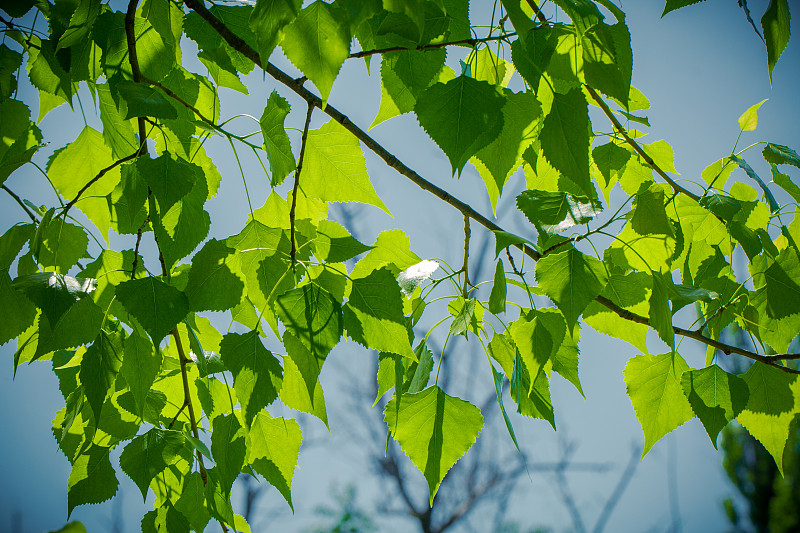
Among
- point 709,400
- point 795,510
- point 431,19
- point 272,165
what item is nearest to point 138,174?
point 272,165

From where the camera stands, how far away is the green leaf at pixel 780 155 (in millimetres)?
484

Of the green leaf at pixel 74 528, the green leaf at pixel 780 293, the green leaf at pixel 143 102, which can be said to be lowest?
the green leaf at pixel 74 528

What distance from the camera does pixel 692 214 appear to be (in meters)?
0.49

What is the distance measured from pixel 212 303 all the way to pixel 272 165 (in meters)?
0.10

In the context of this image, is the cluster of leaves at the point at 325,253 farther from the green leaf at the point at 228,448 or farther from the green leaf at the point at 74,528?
the green leaf at the point at 74,528

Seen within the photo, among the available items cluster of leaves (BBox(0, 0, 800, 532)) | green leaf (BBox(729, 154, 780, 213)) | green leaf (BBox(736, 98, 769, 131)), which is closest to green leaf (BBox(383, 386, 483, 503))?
cluster of leaves (BBox(0, 0, 800, 532))

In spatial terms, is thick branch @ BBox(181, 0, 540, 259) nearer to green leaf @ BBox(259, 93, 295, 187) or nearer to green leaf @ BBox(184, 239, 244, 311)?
green leaf @ BBox(259, 93, 295, 187)

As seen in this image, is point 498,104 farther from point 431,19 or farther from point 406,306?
point 406,306

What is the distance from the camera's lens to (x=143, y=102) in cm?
30

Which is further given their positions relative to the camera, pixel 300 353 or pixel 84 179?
pixel 84 179

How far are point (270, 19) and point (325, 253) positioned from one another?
6.0 inches

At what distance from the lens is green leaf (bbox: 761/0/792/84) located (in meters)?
0.29

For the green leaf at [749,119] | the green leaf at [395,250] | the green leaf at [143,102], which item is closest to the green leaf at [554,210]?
the green leaf at [395,250]

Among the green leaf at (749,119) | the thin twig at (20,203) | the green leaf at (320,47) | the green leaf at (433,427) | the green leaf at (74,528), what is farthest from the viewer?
the green leaf at (749,119)
